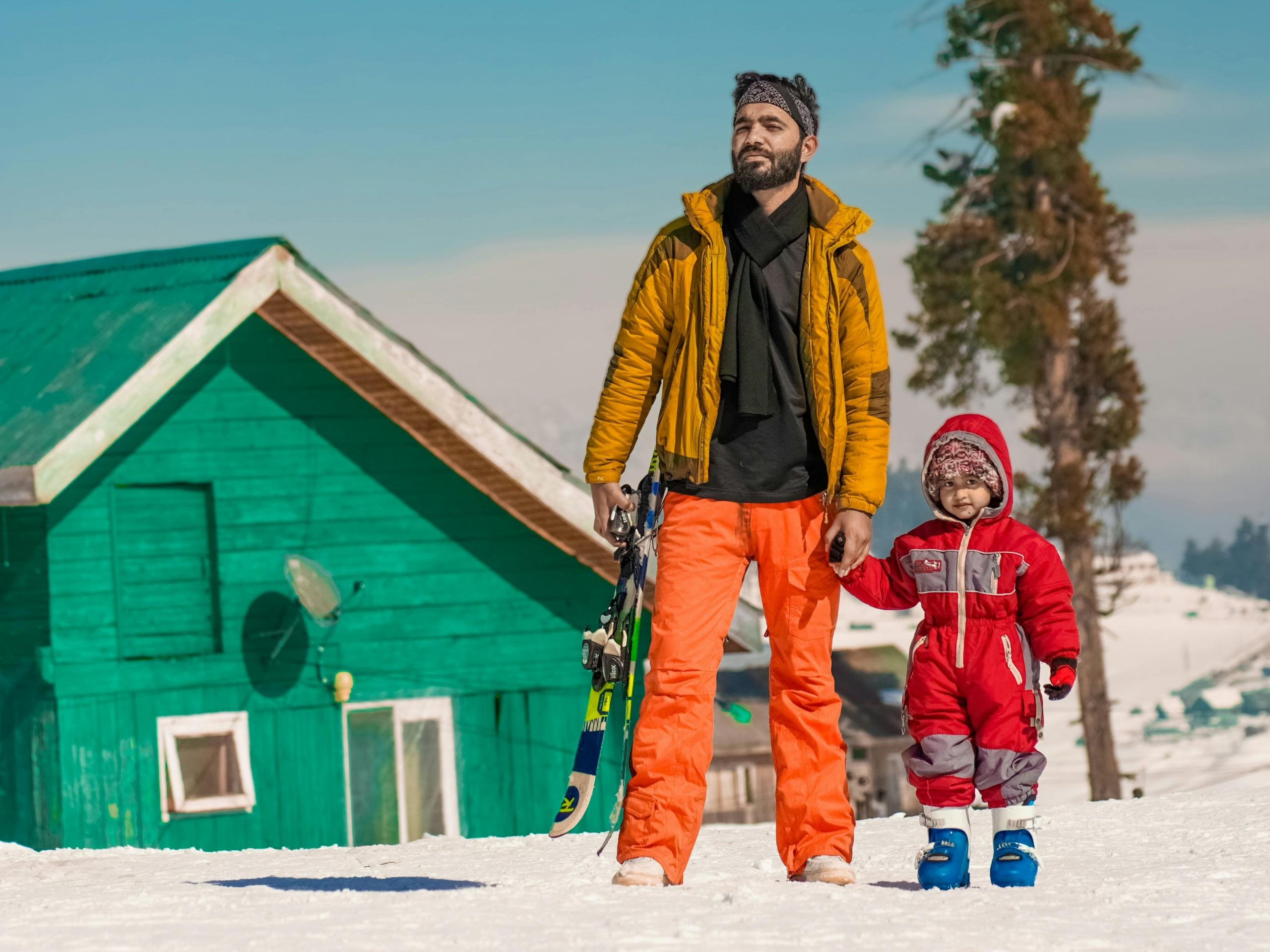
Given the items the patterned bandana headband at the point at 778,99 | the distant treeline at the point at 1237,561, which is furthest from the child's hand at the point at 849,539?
the distant treeline at the point at 1237,561

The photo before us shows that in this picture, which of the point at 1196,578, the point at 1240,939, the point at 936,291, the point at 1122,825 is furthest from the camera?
the point at 1196,578

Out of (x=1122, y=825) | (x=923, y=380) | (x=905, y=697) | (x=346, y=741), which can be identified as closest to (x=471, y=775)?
(x=346, y=741)

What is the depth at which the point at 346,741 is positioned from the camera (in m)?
12.4

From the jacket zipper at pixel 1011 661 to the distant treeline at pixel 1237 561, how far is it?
12002cm

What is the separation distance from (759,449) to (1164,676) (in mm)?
80373

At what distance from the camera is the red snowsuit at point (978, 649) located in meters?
5.43

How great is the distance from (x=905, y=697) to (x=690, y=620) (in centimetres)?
74

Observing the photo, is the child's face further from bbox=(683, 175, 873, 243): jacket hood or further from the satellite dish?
the satellite dish

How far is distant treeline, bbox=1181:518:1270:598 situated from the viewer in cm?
12106

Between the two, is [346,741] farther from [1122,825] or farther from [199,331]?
[1122,825]

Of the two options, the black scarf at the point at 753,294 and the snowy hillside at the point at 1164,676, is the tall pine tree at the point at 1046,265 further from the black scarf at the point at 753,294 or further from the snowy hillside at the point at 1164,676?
the black scarf at the point at 753,294

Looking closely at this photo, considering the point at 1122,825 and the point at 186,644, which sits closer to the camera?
the point at 1122,825

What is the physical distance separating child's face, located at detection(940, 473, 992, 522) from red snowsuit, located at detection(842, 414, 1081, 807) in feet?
0.22

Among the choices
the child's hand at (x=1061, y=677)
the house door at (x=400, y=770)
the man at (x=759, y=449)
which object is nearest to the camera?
the child's hand at (x=1061, y=677)
